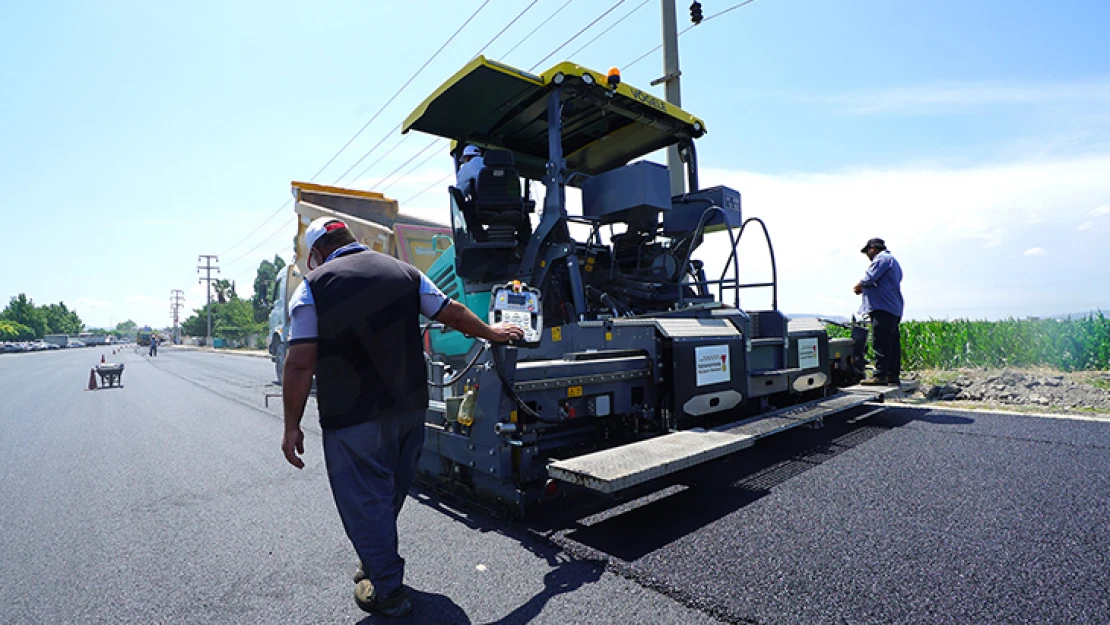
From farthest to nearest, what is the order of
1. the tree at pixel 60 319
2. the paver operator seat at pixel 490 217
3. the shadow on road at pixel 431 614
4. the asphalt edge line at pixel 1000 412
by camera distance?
1. the tree at pixel 60 319
2. the asphalt edge line at pixel 1000 412
3. the paver operator seat at pixel 490 217
4. the shadow on road at pixel 431 614

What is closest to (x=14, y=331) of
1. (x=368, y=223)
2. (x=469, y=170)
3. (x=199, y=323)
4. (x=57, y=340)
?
(x=57, y=340)

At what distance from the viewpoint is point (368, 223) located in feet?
30.3

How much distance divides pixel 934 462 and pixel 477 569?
135 inches

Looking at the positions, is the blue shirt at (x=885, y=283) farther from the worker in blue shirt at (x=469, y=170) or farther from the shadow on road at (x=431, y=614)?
the shadow on road at (x=431, y=614)

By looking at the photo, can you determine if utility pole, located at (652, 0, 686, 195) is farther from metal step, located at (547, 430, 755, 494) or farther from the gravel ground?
metal step, located at (547, 430, 755, 494)

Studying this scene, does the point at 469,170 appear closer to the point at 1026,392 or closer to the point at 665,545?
the point at 665,545

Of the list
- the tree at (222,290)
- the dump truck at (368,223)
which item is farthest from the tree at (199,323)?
the dump truck at (368,223)

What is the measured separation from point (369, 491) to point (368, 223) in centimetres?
751

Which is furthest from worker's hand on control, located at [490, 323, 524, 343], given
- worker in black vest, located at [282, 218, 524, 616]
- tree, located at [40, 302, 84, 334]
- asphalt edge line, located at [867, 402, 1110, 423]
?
tree, located at [40, 302, 84, 334]

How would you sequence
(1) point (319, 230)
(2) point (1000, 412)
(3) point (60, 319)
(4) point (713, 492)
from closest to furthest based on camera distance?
1. (1) point (319, 230)
2. (4) point (713, 492)
3. (2) point (1000, 412)
4. (3) point (60, 319)

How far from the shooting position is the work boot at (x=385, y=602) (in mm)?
2309

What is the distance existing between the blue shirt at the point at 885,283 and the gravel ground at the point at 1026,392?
1.41m

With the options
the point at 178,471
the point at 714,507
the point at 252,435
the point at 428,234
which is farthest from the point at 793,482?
the point at 428,234

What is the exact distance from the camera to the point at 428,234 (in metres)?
9.31
